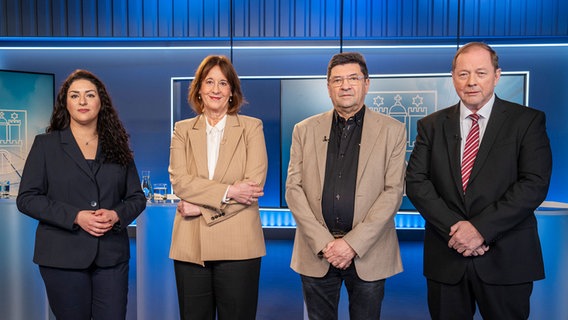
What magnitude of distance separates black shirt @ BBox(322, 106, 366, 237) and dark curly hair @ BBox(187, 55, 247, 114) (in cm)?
55

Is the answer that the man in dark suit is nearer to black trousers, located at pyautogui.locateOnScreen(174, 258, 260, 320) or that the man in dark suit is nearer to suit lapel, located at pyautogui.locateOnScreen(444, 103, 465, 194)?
suit lapel, located at pyautogui.locateOnScreen(444, 103, 465, 194)

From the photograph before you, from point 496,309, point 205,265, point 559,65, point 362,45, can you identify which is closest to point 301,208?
point 205,265

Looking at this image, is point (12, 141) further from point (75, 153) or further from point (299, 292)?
point (75, 153)

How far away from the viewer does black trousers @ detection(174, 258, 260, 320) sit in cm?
225

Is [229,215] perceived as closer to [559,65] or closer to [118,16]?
[118,16]

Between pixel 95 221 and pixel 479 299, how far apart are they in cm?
178

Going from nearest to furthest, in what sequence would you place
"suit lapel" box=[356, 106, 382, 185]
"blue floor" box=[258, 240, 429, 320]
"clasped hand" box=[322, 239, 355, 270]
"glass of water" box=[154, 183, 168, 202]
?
"clasped hand" box=[322, 239, 355, 270], "suit lapel" box=[356, 106, 382, 185], "glass of water" box=[154, 183, 168, 202], "blue floor" box=[258, 240, 429, 320]

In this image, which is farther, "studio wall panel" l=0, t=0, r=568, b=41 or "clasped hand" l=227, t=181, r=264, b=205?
"studio wall panel" l=0, t=0, r=568, b=41

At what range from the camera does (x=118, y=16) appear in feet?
21.1

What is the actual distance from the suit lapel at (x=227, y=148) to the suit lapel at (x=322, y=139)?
1.29 ft

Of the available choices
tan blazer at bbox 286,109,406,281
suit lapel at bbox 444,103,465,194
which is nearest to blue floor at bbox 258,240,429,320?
tan blazer at bbox 286,109,406,281

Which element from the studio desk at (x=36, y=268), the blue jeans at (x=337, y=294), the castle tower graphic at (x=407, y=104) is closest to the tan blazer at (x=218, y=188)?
the blue jeans at (x=337, y=294)

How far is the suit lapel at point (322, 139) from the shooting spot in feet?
7.44

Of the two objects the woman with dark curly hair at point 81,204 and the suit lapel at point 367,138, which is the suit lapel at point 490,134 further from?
the woman with dark curly hair at point 81,204
